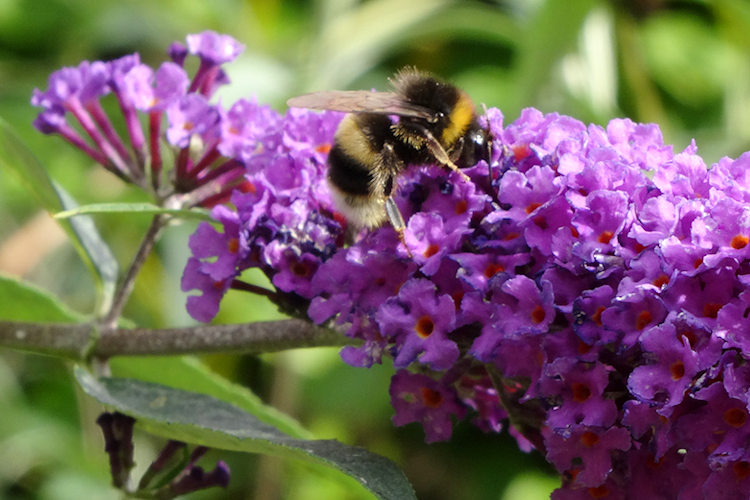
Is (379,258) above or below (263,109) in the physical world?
below

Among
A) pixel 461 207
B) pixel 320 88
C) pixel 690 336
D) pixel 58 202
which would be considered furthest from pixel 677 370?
pixel 320 88

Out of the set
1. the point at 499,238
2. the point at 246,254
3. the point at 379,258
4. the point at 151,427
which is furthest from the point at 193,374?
the point at 499,238

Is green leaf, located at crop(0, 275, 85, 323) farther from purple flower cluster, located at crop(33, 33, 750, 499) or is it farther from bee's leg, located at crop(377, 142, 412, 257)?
bee's leg, located at crop(377, 142, 412, 257)

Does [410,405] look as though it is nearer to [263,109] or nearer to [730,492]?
[730,492]

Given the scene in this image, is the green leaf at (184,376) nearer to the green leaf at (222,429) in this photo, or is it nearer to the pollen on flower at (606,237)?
the green leaf at (222,429)

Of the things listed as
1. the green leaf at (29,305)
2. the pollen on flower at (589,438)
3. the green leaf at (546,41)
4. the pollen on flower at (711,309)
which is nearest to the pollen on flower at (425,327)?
the pollen on flower at (589,438)

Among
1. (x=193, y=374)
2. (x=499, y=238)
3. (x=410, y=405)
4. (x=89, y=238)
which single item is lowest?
(x=193, y=374)
